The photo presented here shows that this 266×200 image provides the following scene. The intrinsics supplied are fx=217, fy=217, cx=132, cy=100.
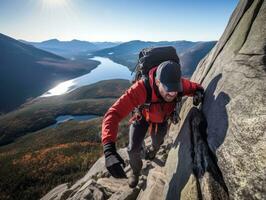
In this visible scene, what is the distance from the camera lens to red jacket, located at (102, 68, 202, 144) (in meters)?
6.32

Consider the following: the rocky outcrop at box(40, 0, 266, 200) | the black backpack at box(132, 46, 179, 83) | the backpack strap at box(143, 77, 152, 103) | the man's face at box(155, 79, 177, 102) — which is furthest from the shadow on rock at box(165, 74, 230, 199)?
the black backpack at box(132, 46, 179, 83)

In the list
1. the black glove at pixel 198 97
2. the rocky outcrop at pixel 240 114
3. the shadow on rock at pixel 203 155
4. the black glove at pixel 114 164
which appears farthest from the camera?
the black glove at pixel 198 97

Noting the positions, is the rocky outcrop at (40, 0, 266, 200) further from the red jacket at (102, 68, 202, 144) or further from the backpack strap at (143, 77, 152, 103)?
the backpack strap at (143, 77, 152, 103)

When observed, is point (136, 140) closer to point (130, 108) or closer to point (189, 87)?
point (130, 108)

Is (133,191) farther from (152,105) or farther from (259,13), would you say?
(259,13)

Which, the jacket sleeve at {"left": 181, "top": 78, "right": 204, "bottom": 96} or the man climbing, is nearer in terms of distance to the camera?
the man climbing

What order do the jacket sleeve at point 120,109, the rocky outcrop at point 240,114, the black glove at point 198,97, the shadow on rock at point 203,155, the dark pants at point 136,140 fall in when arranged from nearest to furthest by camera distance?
the rocky outcrop at point 240,114 < the shadow on rock at point 203,155 < the jacket sleeve at point 120,109 < the black glove at point 198,97 < the dark pants at point 136,140

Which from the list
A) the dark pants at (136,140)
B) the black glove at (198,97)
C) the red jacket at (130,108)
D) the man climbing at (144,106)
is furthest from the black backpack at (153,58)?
the dark pants at (136,140)

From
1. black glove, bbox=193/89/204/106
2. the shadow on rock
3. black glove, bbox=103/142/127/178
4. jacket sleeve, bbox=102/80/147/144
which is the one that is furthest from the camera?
black glove, bbox=193/89/204/106

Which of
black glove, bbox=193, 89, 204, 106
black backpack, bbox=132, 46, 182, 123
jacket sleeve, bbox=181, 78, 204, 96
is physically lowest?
black glove, bbox=193, 89, 204, 106

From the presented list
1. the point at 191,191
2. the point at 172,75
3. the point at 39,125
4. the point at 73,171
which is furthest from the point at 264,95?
the point at 39,125

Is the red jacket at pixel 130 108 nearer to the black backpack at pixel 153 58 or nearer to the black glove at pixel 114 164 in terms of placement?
the black glove at pixel 114 164

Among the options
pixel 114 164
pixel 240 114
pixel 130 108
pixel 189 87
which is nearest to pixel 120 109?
pixel 130 108

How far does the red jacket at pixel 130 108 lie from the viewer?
20.7ft
